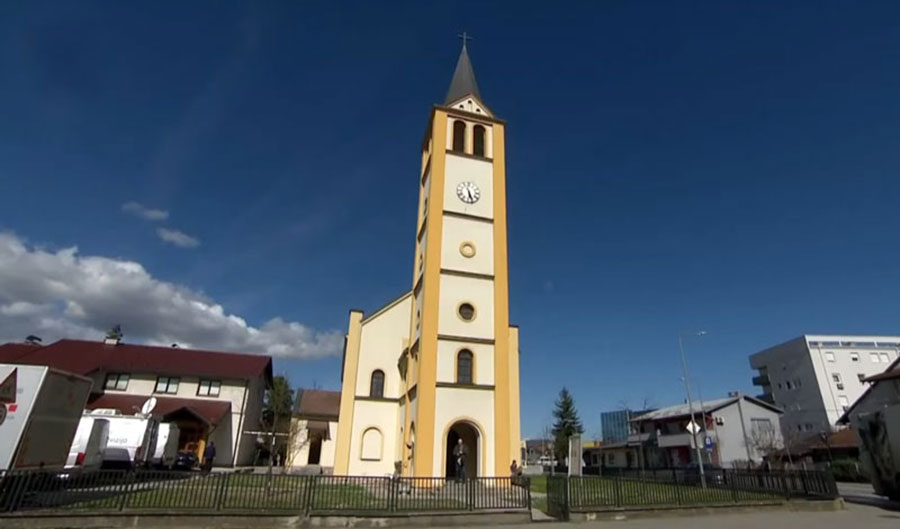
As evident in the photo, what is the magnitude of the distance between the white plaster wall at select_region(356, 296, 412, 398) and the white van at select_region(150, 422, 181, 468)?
9145 millimetres

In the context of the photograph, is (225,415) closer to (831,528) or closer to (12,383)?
(12,383)

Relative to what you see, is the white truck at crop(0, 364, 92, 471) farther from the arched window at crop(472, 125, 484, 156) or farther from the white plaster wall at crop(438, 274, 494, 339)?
the arched window at crop(472, 125, 484, 156)

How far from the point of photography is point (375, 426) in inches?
950

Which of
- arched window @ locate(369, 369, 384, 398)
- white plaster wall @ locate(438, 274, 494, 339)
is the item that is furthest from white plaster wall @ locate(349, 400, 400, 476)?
white plaster wall @ locate(438, 274, 494, 339)

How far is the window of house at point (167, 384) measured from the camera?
3341 cm

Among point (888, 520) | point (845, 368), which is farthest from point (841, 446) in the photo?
point (888, 520)

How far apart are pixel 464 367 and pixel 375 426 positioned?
6.35 m

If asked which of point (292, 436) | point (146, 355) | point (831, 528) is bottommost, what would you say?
point (831, 528)

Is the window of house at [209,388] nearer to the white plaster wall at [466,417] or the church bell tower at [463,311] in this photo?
the church bell tower at [463,311]

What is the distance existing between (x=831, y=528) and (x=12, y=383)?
20.1 metres

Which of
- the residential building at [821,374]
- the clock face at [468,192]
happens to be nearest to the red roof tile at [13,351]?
the clock face at [468,192]

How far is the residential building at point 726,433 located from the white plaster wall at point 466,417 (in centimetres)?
3232

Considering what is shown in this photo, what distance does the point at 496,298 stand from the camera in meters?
23.3

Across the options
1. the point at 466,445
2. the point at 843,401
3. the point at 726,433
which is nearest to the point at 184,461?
the point at 466,445
